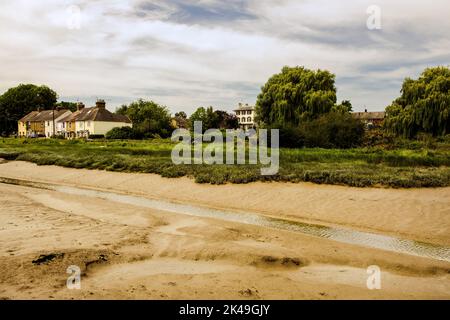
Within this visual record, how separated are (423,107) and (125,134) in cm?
4133

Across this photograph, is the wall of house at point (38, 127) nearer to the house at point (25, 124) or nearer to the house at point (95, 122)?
the house at point (25, 124)

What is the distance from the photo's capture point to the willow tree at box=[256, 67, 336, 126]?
46.2m

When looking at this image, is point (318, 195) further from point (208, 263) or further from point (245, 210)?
point (208, 263)

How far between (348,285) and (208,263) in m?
3.02

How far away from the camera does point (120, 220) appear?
535 inches

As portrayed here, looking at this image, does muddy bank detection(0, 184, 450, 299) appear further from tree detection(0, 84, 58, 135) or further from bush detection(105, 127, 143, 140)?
tree detection(0, 84, 58, 135)

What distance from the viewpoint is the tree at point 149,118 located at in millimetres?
65188

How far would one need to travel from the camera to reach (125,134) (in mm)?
61906

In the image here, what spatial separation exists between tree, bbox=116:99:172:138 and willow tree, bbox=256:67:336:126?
21.3m

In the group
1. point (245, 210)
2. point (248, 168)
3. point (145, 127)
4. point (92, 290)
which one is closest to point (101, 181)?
point (248, 168)
